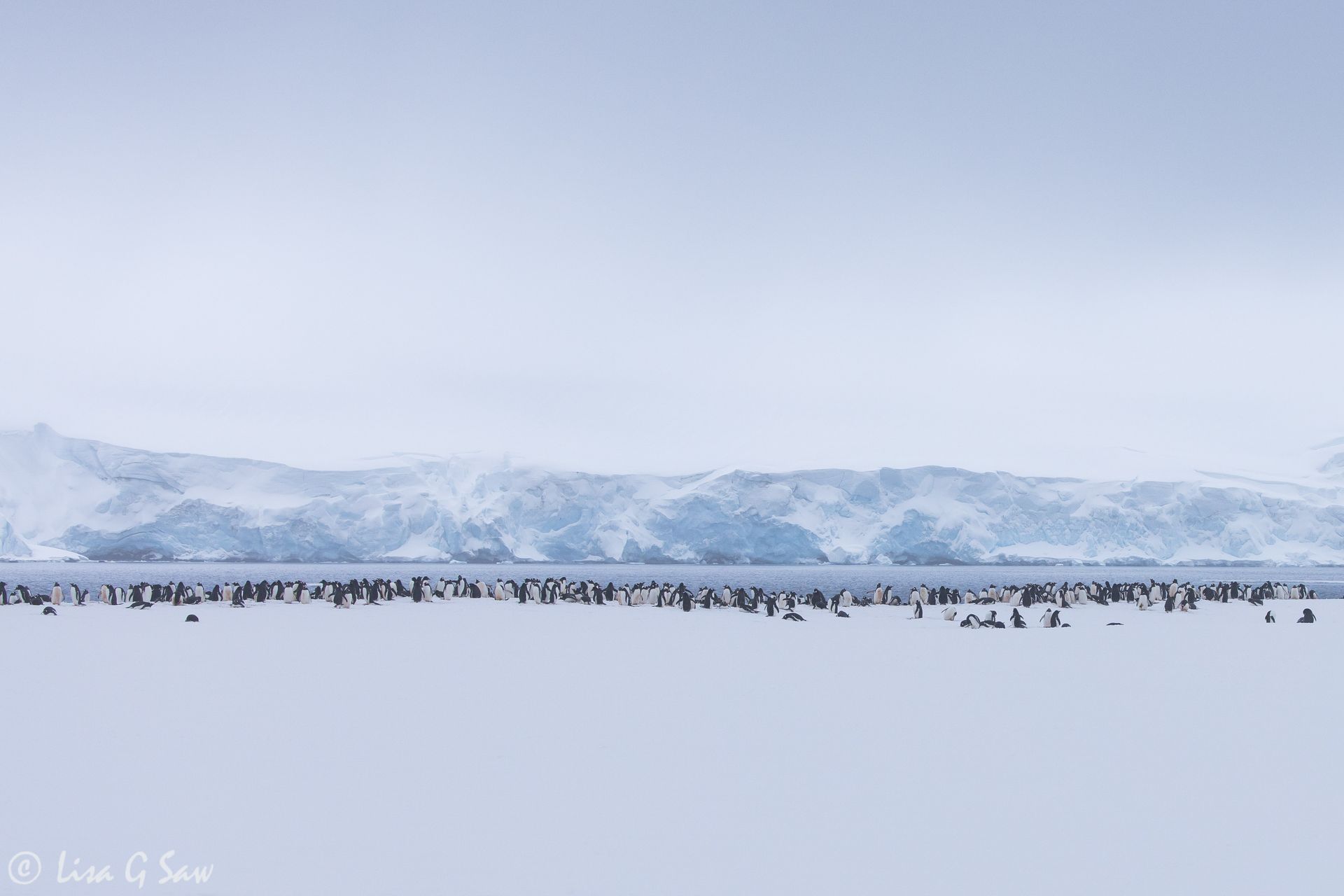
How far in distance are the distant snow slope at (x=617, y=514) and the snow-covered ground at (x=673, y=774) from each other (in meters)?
44.1

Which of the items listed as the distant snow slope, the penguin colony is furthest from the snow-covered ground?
the distant snow slope

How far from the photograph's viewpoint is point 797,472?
57.8 meters

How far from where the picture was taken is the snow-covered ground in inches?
142

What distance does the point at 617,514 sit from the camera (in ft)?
184

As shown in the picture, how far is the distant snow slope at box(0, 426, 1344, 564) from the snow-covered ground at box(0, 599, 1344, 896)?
4413cm

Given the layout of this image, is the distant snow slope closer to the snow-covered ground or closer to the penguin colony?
the penguin colony

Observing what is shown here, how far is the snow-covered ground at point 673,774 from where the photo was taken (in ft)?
11.8

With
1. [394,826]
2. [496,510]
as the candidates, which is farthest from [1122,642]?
[496,510]

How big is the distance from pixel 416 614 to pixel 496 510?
3541 cm

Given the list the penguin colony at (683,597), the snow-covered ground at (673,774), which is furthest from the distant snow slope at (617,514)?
the snow-covered ground at (673,774)

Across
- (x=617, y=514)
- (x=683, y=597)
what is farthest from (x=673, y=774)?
→ (x=617, y=514)

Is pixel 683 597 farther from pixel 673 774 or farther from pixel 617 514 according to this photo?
pixel 617 514

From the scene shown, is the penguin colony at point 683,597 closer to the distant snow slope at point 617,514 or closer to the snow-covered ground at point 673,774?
the snow-covered ground at point 673,774

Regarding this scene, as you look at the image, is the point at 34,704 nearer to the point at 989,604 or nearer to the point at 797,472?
the point at 989,604
